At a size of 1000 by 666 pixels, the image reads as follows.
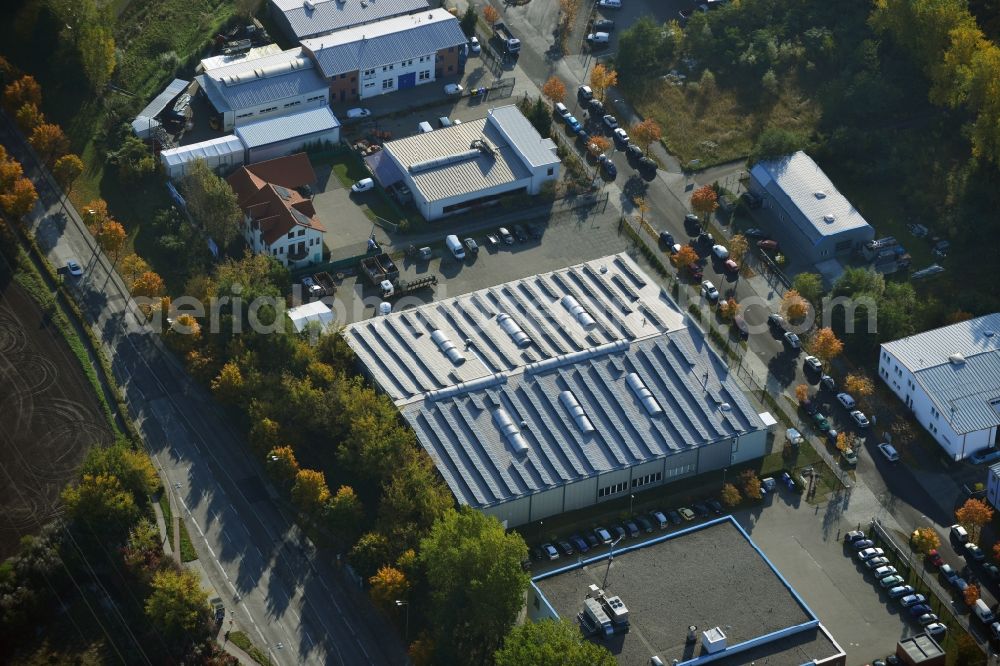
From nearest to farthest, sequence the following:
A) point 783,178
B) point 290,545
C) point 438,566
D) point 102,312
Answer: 1. point 438,566
2. point 290,545
3. point 102,312
4. point 783,178

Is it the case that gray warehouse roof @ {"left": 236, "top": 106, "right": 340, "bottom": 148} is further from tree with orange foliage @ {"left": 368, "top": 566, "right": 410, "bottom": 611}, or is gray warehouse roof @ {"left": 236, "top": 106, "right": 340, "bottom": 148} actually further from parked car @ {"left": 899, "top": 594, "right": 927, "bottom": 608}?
parked car @ {"left": 899, "top": 594, "right": 927, "bottom": 608}

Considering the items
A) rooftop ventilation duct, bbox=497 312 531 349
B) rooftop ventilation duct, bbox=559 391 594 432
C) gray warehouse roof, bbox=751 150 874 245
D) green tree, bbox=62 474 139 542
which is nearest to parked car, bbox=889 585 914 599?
rooftop ventilation duct, bbox=559 391 594 432

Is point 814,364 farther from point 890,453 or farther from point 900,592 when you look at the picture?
point 900,592

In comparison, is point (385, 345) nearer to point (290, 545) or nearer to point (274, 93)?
point (290, 545)

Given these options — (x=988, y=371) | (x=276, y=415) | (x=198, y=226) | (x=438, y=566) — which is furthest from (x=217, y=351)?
(x=988, y=371)

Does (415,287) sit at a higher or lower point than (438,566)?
higher

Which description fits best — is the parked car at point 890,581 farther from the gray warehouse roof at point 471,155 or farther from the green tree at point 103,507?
the green tree at point 103,507

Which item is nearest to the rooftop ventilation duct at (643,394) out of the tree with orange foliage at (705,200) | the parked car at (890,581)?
the parked car at (890,581)
